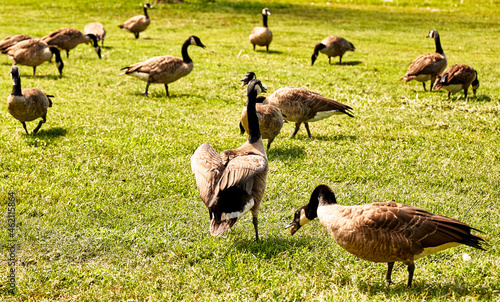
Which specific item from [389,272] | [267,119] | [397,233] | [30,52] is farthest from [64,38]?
[397,233]

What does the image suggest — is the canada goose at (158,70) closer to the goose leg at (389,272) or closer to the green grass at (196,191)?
the green grass at (196,191)

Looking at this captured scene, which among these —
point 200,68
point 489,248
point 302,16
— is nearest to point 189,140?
point 489,248

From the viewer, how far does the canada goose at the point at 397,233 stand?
460 centimetres

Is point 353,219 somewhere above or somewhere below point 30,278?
above

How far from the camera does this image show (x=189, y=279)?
5297 millimetres

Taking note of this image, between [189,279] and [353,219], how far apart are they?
1.96 m

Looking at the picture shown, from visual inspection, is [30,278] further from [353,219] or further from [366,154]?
[366,154]

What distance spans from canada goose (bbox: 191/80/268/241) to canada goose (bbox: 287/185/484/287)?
1.18 meters

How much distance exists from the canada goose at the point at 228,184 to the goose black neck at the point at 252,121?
48cm

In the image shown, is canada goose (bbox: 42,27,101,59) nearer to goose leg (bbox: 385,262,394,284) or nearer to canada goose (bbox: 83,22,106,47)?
canada goose (bbox: 83,22,106,47)

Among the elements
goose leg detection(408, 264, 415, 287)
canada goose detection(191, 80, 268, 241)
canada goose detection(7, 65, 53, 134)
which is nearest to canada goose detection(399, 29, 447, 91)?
canada goose detection(191, 80, 268, 241)

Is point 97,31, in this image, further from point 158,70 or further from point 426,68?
point 426,68

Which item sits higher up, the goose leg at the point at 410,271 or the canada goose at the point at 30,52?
the canada goose at the point at 30,52

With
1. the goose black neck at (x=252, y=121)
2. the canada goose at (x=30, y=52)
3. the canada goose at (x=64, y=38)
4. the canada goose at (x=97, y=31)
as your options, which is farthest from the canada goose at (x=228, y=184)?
the canada goose at (x=97, y=31)
